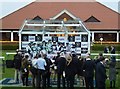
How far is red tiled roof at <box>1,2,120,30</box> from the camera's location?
62219 mm

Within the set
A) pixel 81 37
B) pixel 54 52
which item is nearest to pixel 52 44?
pixel 54 52

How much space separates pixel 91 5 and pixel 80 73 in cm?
5004

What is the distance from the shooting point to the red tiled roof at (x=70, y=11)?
6222cm

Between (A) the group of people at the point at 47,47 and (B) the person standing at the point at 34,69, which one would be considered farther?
(A) the group of people at the point at 47,47

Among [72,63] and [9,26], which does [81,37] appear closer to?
[72,63]

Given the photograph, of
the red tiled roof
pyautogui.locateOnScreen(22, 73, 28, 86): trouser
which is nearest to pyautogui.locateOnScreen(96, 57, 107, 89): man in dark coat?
pyautogui.locateOnScreen(22, 73, 28, 86): trouser

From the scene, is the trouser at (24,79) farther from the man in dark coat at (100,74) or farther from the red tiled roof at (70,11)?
the red tiled roof at (70,11)

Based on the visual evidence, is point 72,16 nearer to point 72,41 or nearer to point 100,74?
point 72,41

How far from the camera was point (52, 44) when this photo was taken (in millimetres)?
21406

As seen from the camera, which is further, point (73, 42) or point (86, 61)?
point (73, 42)

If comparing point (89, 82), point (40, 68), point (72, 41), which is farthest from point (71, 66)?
point (72, 41)

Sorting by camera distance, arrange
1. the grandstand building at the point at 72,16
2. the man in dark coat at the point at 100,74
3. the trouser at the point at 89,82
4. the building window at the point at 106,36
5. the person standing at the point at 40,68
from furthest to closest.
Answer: the grandstand building at the point at 72,16, the building window at the point at 106,36, the person standing at the point at 40,68, the trouser at the point at 89,82, the man in dark coat at the point at 100,74

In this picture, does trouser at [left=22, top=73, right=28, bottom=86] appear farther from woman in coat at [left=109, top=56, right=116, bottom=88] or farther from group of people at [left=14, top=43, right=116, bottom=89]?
woman in coat at [left=109, top=56, right=116, bottom=88]

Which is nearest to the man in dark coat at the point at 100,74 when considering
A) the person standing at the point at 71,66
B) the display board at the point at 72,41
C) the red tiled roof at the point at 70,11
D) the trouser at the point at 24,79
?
the person standing at the point at 71,66
